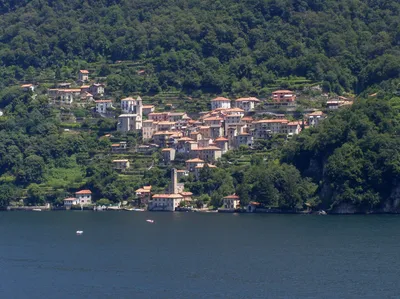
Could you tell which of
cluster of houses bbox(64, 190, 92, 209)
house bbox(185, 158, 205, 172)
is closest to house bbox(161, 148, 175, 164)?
house bbox(185, 158, 205, 172)

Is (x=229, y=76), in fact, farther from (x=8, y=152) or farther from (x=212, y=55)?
(x=8, y=152)

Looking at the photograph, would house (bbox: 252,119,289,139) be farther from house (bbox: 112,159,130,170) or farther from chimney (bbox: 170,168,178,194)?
house (bbox: 112,159,130,170)

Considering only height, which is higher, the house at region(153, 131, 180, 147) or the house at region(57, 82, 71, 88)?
the house at region(57, 82, 71, 88)

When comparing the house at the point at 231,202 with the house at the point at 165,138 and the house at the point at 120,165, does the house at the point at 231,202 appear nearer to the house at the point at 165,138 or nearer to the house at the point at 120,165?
the house at the point at 120,165

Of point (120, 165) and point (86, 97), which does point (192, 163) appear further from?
point (86, 97)

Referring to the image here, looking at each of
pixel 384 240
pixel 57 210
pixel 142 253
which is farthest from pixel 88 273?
pixel 57 210

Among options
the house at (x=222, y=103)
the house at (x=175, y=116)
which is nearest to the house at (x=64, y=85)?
the house at (x=175, y=116)
